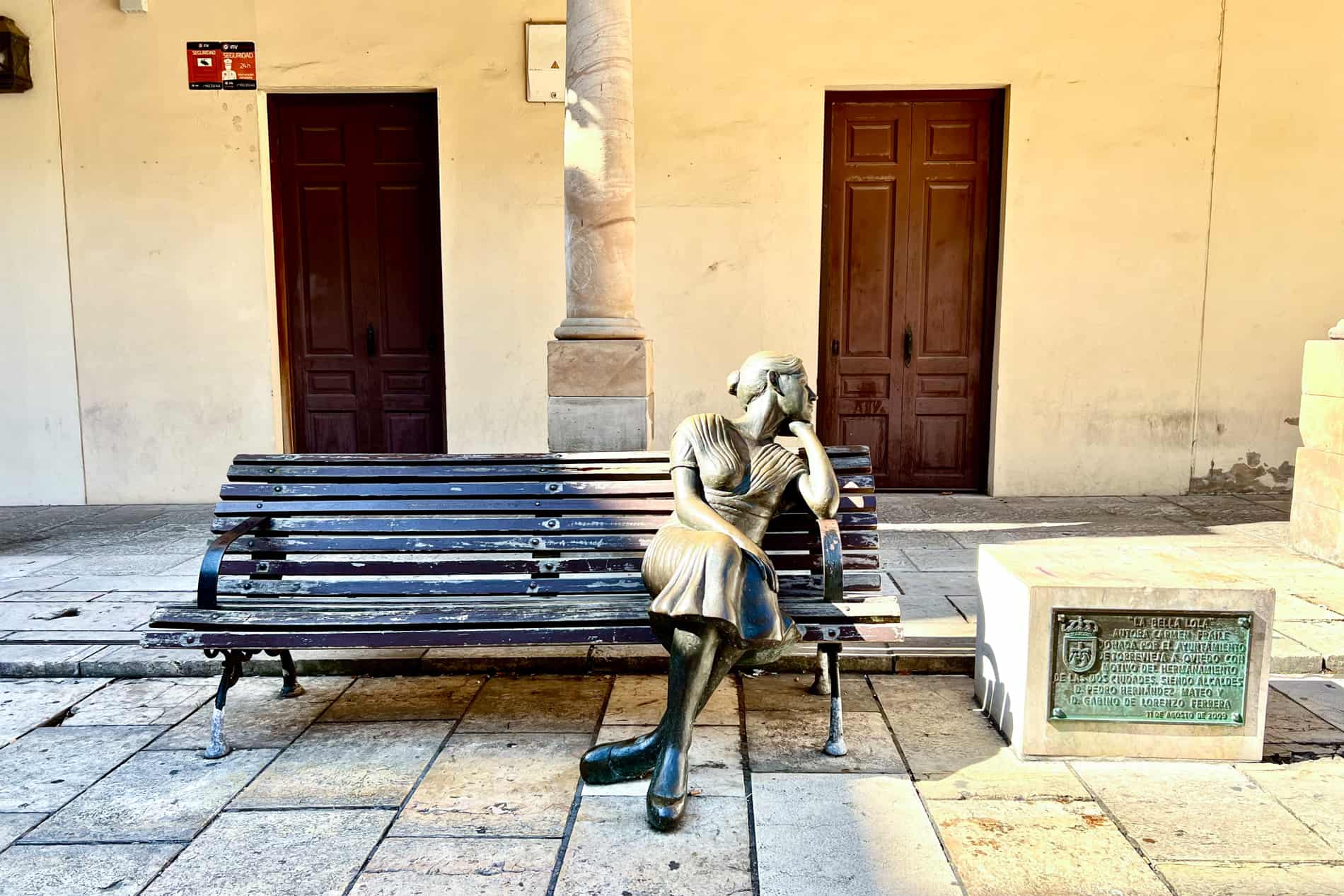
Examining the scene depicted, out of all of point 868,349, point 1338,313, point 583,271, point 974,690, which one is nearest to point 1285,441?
point 1338,313

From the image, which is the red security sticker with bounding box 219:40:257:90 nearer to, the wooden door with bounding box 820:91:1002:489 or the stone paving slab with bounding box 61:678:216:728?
the wooden door with bounding box 820:91:1002:489

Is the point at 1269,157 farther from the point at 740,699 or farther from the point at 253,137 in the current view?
the point at 253,137

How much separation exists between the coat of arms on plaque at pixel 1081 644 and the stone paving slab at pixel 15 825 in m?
3.22

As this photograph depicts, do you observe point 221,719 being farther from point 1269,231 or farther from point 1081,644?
point 1269,231

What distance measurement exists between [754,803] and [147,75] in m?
7.37

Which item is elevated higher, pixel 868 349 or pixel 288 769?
pixel 868 349

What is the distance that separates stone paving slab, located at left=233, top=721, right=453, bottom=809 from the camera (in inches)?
114

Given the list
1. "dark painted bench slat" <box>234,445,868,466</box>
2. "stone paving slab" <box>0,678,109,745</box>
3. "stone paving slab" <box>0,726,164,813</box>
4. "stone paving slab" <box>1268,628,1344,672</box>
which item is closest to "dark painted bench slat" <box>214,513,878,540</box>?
"dark painted bench slat" <box>234,445,868,466</box>

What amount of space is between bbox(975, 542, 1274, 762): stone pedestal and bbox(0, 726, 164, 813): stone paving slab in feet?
10.1

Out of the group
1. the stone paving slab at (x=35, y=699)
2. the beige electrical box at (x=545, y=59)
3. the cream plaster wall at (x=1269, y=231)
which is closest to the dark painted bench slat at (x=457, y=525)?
the stone paving slab at (x=35, y=699)

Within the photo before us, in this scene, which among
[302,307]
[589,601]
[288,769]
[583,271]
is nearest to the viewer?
[288,769]

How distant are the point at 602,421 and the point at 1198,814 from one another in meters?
3.33

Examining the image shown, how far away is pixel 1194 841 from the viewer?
262 centimetres

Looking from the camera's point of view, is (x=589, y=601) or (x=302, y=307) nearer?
(x=589, y=601)
